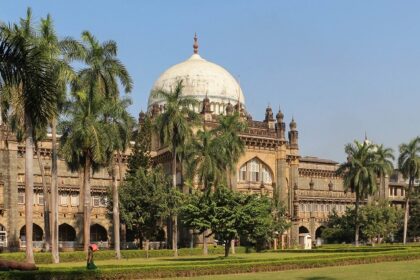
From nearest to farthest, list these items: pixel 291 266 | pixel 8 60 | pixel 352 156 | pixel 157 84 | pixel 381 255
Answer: pixel 8 60 < pixel 291 266 < pixel 381 255 < pixel 352 156 < pixel 157 84

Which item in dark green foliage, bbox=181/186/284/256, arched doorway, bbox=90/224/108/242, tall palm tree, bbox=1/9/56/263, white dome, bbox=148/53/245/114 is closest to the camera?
tall palm tree, bbox=1/9/56/263

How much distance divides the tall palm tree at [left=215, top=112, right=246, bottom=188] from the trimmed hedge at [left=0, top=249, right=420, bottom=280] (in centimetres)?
1951

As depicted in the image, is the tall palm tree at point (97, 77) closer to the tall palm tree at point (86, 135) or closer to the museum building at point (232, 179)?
the tall palm tree at point (86, 135)

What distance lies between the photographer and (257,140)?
234 feet

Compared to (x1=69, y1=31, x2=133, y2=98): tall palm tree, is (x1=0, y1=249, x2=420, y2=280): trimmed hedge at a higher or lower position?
lower

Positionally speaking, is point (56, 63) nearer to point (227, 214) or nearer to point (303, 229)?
point (227, 214)

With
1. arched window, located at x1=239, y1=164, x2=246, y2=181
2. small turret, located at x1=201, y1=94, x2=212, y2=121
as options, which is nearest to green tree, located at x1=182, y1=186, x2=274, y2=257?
small turret, located at x1=201, y1=94, x2=212, y2=121

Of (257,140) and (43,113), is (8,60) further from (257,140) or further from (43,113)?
(257,140)

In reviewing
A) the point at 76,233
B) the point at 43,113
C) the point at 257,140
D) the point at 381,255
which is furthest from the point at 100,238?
the point at 43,113

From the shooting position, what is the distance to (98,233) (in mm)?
67688

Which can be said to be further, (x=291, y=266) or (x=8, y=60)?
(x=291, y=266)

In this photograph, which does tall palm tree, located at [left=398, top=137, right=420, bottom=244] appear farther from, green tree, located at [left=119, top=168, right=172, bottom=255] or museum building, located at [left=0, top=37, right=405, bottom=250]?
green tree, located at [left=119, top=168, right=172, bottom=255]

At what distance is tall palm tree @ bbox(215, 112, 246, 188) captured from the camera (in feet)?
183

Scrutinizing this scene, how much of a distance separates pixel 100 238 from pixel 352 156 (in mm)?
28152
